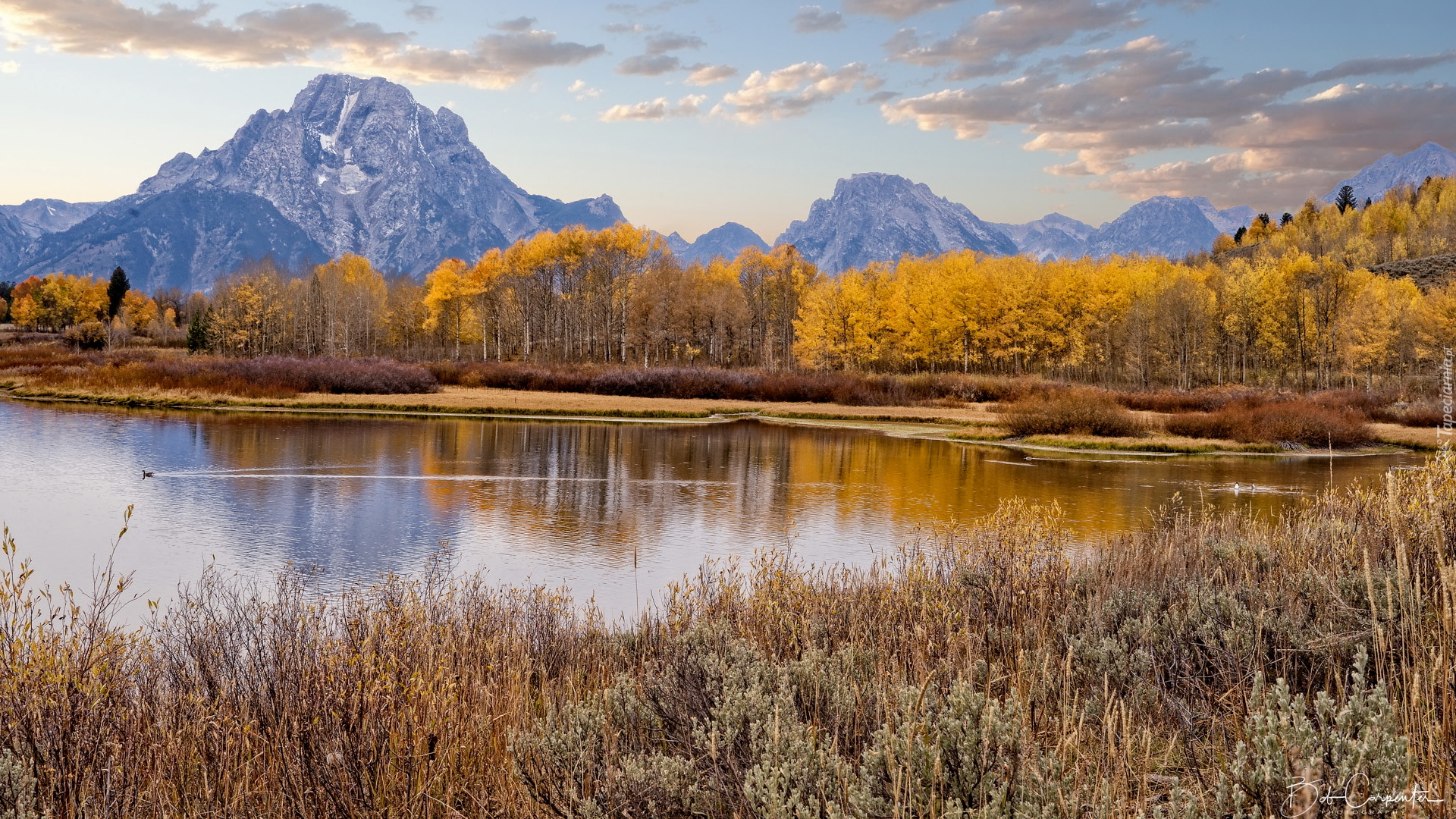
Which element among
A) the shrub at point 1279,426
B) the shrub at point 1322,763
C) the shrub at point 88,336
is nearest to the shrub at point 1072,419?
the shrub at point 1279,426

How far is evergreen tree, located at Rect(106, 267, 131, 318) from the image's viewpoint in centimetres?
11556

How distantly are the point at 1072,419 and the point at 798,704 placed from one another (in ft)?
113

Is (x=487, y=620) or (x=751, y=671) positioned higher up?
(x=751, y=671)

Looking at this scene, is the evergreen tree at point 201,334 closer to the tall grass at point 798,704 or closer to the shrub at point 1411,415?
the shrub at point 1411,415

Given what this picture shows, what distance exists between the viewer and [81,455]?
2523 cm

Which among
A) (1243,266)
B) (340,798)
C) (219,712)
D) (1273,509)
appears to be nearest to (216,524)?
(219,712)

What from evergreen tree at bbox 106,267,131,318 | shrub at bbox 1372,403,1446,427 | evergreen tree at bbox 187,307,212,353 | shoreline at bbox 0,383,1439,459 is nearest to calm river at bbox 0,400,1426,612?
shoreline at bbox 0,383,1439,459

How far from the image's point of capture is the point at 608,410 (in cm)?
4509

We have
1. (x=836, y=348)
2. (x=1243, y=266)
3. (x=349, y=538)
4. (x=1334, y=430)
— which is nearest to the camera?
(x=349, y=538)

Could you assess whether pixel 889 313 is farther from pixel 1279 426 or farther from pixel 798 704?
pixel 798 704

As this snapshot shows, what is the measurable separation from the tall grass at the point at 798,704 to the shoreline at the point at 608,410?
1151 inches

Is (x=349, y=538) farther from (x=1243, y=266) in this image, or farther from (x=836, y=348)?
(x=1243, y=266)

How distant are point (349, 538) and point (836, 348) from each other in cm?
6024

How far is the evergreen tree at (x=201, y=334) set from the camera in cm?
9912
